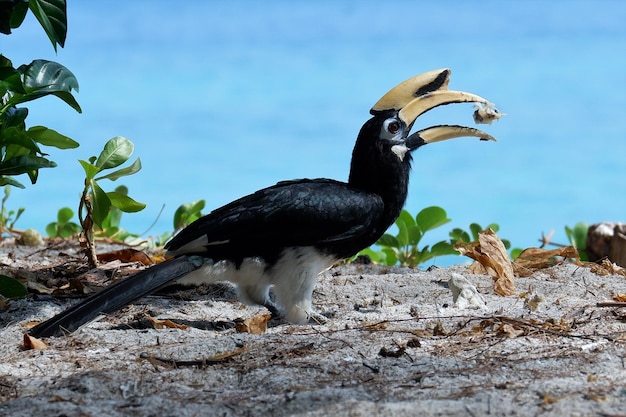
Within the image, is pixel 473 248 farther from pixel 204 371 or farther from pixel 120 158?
pixel 204 371

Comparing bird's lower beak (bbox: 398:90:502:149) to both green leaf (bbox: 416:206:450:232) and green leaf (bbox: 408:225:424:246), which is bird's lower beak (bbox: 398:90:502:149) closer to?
green leaf (bbox: 416:206:450:232)

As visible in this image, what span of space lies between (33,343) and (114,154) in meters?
1.65

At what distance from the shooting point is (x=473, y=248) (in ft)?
19.6

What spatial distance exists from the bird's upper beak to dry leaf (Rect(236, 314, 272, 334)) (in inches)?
59.6

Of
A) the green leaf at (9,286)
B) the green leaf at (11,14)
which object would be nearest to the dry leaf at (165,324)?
the green leaf at (9,286)

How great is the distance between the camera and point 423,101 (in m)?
5.24

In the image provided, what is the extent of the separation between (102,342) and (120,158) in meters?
1.63

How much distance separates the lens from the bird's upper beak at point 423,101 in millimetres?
5234

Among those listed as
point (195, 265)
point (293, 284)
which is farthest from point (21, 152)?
point (293, 284)

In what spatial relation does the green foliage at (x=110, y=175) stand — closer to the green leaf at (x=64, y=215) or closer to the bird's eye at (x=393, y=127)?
the bird's eye at (x=393, y=127)

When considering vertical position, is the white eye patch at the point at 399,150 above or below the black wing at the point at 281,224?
above

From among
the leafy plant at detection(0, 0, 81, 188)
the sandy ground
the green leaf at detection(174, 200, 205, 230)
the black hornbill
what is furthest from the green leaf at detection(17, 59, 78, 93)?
the green leaf at detection(174, 200, 205, 230)

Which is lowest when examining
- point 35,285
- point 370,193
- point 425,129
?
point 35,285

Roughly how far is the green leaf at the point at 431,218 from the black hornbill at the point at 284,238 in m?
1.81
